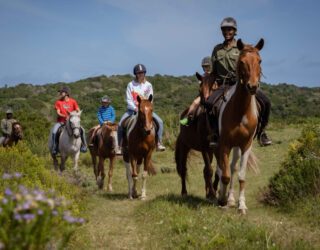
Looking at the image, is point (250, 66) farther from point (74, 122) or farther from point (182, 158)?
point (74, 122)

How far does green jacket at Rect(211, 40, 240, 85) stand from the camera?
9125 millimetres

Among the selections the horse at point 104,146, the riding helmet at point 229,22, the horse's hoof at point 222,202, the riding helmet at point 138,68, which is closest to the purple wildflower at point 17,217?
the horse's hoof at point 222,202

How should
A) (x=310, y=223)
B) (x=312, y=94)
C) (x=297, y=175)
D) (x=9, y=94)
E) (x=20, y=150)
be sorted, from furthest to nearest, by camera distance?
(x=312, y=94)
(x=9, y=94)
(x=20, y=150)
(x=297, y=175)
(x=310, y=223)

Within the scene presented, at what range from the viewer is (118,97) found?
61719 millimetres

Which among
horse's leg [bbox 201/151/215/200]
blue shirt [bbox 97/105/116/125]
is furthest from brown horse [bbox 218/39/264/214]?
blue shirt [bbox 97/105/116/125]

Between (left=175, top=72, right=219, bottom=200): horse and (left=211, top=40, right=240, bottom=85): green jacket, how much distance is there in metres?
0.32

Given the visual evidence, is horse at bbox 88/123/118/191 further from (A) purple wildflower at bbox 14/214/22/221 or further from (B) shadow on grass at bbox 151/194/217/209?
(A) purple wildflower at bbox 14/214/22/221

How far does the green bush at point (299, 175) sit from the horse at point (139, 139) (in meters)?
2.98

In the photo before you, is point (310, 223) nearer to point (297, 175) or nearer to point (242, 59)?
point (297, 175)

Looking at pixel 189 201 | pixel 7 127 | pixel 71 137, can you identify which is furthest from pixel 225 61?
pixel 7 127

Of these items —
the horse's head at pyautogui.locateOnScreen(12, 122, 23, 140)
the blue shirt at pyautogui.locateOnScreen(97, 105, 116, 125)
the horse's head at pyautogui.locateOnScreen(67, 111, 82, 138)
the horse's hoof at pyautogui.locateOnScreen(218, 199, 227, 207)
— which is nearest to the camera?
the horse's hoof at pyautogui.locateOnScreen(218, 199, 227, 207)

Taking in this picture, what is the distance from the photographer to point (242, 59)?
749 cm

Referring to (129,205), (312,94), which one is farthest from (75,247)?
(312,94)

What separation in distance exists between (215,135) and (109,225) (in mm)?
2552
